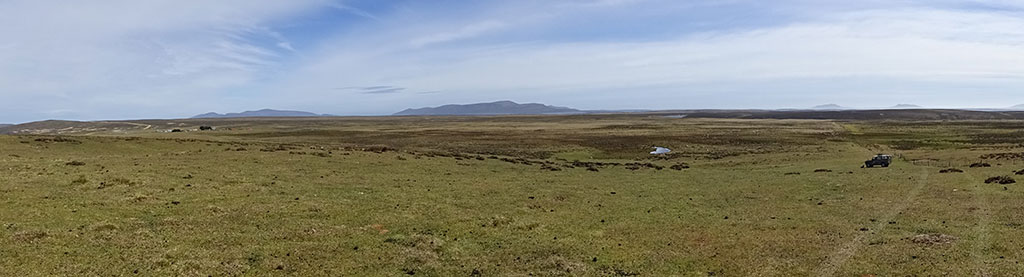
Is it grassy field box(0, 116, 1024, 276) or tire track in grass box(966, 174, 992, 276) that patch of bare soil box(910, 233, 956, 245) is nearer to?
grassy field box(0, 116, 1024, 276)

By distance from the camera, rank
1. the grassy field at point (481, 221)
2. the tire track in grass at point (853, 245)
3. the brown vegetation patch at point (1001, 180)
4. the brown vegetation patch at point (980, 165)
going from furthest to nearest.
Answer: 1. the brown vegetation patch at point (980, 165)
2. the brown vegetation patch at point (1001, 180)
3. the tire track in grass at point (853, 245)
4. the grassy field at point (481, 221)

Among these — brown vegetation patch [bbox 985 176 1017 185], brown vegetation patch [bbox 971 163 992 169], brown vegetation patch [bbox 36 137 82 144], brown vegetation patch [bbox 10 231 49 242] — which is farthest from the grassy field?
brown vegetation patch [bbox 36 137 82 144]

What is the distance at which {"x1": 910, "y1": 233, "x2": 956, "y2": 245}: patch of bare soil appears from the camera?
17.2 meters

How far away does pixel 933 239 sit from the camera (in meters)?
17.5

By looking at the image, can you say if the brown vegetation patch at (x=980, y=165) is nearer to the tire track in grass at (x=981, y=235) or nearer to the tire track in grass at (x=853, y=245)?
the tire track in grass at (x=981, y=235)

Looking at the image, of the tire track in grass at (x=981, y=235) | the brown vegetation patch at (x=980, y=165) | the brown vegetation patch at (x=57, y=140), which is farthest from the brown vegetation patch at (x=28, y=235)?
the brown vegetation patch at (x=980, y=165)

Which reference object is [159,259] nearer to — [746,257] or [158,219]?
[158,219]

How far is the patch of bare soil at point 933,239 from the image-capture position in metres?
17.2

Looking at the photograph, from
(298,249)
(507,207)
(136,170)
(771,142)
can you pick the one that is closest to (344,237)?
(298,249)

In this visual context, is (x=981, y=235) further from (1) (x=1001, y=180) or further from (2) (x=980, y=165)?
(2) (x=980, y=165)

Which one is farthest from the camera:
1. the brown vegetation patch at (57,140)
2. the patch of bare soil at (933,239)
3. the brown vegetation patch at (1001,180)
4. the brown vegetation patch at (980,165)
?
the brown vegetation patch at (57,140)

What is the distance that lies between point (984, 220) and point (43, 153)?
55.4 m

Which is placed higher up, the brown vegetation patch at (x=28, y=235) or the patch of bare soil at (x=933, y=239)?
the brown vegetation patch at (x=28, y=235)

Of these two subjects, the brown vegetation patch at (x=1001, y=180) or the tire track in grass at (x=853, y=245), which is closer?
the tire track in grass at (x=853, y=245)
